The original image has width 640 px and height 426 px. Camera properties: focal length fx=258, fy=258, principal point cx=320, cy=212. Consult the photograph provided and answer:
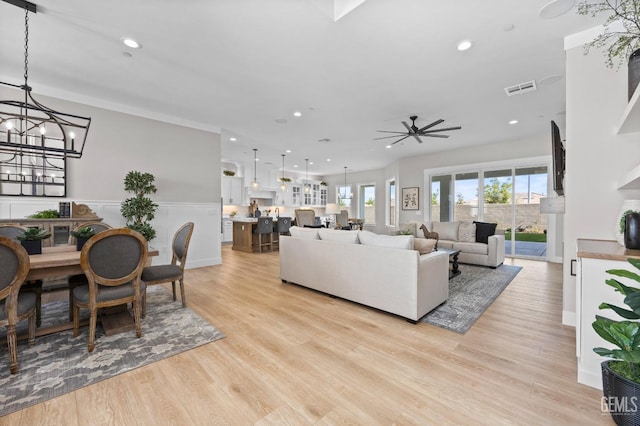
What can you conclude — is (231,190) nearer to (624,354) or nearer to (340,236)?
(340,236)

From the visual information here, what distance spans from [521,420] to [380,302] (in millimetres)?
1528

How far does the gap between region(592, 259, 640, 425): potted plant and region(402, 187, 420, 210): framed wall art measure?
21.8ft

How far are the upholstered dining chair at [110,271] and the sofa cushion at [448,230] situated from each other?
5728 millimetres

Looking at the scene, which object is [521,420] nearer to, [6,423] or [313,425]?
[313,425]

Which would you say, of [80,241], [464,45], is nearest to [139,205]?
[80,241]

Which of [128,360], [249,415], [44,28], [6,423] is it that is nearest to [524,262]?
[249,415]

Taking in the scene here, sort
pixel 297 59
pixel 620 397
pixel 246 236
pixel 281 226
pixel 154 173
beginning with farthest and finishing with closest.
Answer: pixel 281 226, pixel 246 236, pixel 154 173, pixel 297 59, pixel 620 397

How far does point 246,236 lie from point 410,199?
16.6 feet

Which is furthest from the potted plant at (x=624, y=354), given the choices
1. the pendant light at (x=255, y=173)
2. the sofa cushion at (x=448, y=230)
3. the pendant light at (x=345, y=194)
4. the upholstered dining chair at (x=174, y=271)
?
the pendant light at (x=345, y=194)

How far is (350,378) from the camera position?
1.80 meters

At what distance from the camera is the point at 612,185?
7.68 feet

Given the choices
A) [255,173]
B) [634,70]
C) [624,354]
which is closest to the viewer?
[624,354]

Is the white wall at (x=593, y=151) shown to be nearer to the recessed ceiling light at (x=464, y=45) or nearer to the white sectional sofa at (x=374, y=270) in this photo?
the recessed ceiling light at (x=464, y=45)

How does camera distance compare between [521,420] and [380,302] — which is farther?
[380,302]
